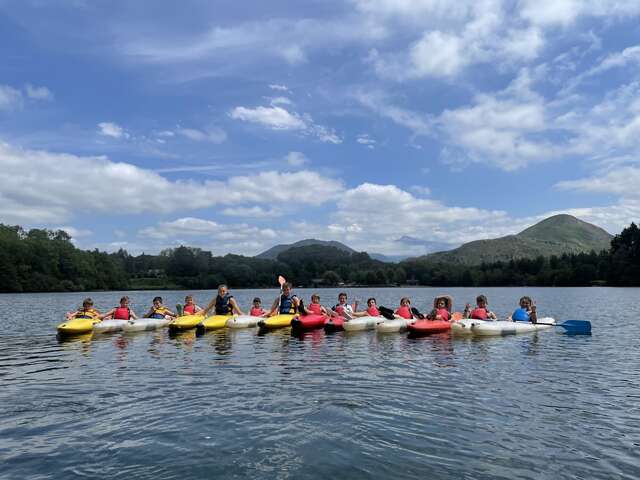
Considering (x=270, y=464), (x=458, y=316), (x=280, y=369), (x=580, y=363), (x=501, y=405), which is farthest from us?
(x=458, y=316)

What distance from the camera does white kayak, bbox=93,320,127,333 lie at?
72.4 ft

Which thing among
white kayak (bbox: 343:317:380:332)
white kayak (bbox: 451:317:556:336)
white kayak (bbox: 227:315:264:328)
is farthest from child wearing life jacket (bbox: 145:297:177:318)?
white kayak (bbox: 451:317:556:336)

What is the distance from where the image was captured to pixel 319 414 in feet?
29.7

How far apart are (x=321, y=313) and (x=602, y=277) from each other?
363 ft

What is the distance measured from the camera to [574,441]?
779cm

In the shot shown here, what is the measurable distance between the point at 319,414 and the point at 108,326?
16290 millimetres

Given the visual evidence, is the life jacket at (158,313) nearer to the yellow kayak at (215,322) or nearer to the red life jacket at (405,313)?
the yellow kayak at (215,322)

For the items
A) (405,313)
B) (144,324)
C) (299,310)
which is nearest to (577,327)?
(405,313)

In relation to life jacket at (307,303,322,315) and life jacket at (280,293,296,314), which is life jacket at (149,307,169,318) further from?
life jacket at (307,303,322,315)

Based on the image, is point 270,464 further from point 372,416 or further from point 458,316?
point 458,316

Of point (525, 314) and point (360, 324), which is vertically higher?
point (525, 314)

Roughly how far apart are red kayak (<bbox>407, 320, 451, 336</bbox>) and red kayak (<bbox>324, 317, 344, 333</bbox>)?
3254 millimetres

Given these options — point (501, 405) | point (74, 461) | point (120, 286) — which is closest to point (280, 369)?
point (501, 405)

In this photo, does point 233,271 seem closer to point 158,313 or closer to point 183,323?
point 158,313
